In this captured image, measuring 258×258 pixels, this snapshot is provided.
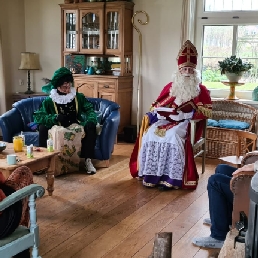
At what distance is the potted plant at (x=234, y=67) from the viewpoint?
5.16 meters

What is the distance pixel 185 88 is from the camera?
4223mm

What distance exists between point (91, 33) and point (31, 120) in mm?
1824

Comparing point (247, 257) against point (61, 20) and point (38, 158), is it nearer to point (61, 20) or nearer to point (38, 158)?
point (38, 158)

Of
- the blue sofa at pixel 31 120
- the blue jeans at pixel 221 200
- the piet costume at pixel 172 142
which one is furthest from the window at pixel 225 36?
the blue jeans at pixel 221 200

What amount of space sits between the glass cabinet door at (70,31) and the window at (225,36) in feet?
6.02

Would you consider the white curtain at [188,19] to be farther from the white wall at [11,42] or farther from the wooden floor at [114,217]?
the white wall at [11,42]

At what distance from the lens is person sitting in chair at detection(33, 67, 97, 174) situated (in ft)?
14.3

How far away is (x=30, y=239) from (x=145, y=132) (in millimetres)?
2179

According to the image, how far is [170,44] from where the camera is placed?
19.0ft

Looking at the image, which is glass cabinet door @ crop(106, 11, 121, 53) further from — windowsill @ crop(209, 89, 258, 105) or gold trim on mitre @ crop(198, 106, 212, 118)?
gold trim on mitre @ crop(198, 106, 212, 118)

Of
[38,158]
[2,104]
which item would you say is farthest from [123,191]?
[2,104]

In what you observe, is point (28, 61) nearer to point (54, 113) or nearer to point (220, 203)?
point (54, 113)

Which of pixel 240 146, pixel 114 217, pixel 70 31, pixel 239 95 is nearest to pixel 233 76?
pixel 239 95

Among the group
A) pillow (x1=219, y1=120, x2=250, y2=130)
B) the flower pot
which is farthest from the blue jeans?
the flower pot
